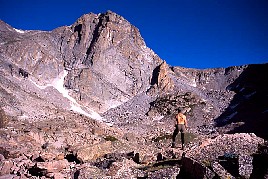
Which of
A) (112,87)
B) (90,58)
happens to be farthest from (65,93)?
(90,58)

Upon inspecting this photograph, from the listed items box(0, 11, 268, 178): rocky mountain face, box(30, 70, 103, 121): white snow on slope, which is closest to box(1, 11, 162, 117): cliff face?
box(0, 11, 268, 178): rocky mountain face

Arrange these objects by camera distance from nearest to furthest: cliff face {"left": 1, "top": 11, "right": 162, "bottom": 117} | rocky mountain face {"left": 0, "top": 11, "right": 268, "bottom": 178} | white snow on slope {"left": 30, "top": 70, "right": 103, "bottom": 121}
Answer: rocky mountain face {"left": 0, "top": 11, "right": 268, "bottom": 178} → white snow on slope {"left": 30, "top": 70, "right": 103, "bottom": 121} → cliff face {"left": 1, "top": 11, "right": 162, "bottom": 117}

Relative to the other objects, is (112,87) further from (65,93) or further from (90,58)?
(65,93)

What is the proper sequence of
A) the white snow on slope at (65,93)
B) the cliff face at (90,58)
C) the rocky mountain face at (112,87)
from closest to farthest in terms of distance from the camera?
the rocky mountain face at (112,87) → the white snow on slope at (65,93) → the cliff face at (90,58)

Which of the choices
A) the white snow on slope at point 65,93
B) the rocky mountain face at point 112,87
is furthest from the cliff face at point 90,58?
→ the white snow on slope at point 65,93

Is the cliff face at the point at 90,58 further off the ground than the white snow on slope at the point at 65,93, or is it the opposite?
the cliff face at the point at 90,58

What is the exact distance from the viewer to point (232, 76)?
506 feet

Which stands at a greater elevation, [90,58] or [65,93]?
[90,58]

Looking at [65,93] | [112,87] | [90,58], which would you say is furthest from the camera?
[90,58]

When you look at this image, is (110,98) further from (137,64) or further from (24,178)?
(24,178)

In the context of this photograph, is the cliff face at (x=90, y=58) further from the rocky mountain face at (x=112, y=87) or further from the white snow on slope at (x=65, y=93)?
the white snow on slope at (x=65, y=93)

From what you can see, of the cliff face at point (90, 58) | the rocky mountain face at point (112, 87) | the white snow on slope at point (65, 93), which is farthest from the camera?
the cliff face at point (90, 58)

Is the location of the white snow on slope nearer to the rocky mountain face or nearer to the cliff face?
the rocky mountain face

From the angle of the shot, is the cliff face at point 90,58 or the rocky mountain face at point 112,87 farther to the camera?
the cliff face at point 90,58
